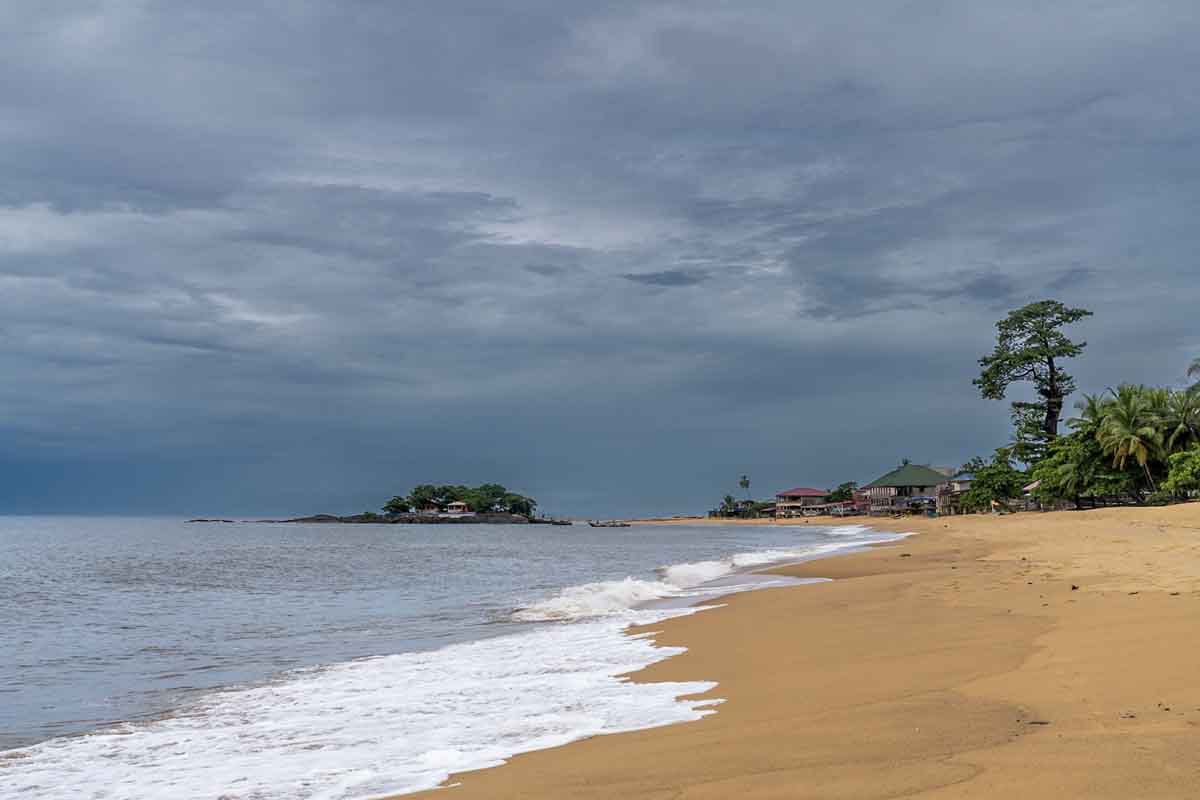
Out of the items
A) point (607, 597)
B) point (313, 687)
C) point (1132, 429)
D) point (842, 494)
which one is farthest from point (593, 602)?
point (842, 494)

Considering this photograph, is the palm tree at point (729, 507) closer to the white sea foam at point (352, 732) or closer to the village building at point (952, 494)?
the village building at point (952, 494)

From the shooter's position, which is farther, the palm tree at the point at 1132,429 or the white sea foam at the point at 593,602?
the palm tree at the point at 1132,429

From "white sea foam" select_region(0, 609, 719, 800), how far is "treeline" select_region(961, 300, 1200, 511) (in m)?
40.6

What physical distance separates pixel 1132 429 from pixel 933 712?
48.9m

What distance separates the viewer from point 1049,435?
60531 mm

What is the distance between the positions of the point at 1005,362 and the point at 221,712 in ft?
204

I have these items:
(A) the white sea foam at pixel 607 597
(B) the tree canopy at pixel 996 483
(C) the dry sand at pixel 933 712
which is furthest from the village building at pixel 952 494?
(C) the dry sand at pixel 933 712

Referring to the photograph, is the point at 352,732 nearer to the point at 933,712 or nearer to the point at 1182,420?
the point at 933,712

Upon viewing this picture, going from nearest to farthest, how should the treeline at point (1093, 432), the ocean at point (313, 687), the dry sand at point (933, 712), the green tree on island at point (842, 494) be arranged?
the dry sand at point (933, 712), the ocean at point (313, 687), the treeline at point (1093, 432), the green tree on island at point (842, 494)

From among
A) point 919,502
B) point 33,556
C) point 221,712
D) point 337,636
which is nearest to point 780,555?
point 337,636

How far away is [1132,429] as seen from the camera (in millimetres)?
46406

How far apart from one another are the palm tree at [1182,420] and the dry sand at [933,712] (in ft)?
134

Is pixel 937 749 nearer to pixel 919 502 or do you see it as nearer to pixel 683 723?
pixel 683 723

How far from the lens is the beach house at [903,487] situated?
122m
